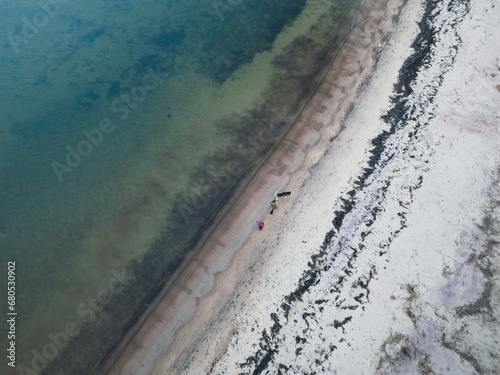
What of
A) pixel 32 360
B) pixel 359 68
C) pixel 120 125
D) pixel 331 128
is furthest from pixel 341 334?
pixel 120 125

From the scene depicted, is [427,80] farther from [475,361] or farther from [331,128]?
[475,361]

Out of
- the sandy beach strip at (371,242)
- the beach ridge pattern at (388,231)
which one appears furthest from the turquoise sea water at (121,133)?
the beach ridge pattern at (388,231)

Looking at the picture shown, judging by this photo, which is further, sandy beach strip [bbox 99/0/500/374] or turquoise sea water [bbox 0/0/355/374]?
turquoise sea water [bbox 0/0/355/374]

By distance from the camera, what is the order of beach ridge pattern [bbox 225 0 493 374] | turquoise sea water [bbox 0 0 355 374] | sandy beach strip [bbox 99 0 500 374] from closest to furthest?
sandy beach strip [bbox 99 0 500 374] → beach ridge pattern [bbox 225 0 493 374] → turquoise sea water [bbox 0 0 355 374]

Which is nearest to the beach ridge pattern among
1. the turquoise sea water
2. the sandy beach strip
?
the sandy beach strip

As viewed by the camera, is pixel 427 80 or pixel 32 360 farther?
pixel 427 80

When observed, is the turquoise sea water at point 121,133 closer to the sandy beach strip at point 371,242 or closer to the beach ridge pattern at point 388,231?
the sandy beach strip at point 371,242

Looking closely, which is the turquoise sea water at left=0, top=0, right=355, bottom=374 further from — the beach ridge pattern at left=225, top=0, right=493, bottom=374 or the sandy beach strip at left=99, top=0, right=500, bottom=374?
the beach ridge pattern at left=225, top=0, right=493, bottom=374
